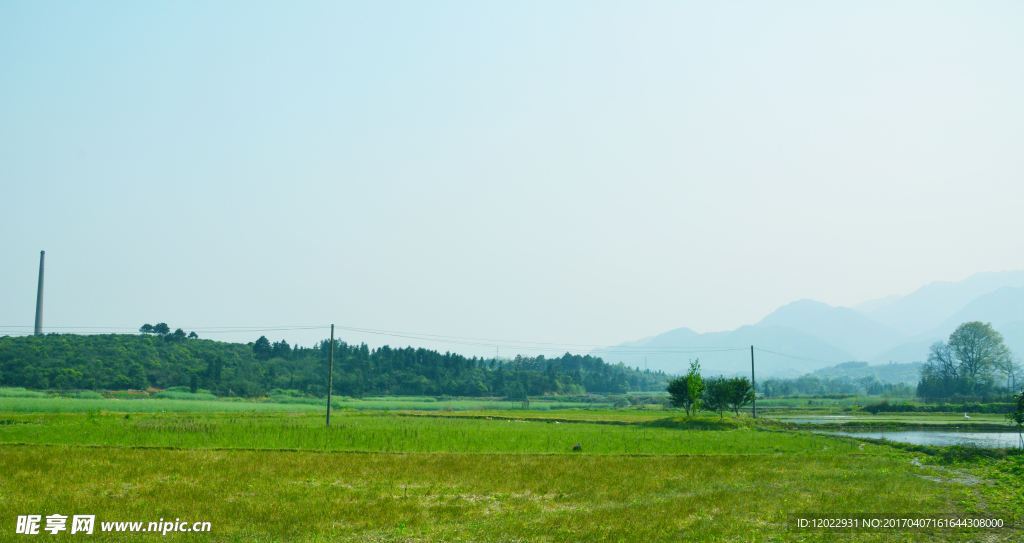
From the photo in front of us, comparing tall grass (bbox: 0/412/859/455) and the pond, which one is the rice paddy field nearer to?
tall grass (bbox: 0/412/859/455)

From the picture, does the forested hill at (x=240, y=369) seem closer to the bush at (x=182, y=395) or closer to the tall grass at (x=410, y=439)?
the bush at (x=182, y=395)

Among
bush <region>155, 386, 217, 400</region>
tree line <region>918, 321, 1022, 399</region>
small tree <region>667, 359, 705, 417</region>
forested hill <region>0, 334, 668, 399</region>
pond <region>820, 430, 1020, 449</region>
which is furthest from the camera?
forested hill <region>0, 334, 668, 399</region>

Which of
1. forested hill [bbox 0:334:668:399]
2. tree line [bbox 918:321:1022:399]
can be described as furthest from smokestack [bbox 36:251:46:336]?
tree line [bbox 918:321:1022:399]

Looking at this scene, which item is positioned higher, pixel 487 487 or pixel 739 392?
pixel 739 392

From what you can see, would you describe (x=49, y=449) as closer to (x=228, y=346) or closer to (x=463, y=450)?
(x=463, y=450)

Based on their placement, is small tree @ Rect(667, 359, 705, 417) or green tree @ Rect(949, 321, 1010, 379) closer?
small tree @ Rect(667, 359, 705, 417)

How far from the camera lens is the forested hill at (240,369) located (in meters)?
112

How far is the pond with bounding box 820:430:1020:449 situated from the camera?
1537 inches

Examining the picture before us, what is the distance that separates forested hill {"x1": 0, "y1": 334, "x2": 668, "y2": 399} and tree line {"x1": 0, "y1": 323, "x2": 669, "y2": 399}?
0.18 meters

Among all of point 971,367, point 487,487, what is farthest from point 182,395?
point 971,367

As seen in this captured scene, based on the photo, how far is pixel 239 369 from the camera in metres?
137

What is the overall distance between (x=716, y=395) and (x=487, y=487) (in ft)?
157

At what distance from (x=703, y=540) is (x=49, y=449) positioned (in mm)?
31951

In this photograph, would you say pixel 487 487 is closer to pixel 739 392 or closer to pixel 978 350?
pixel 739 392
